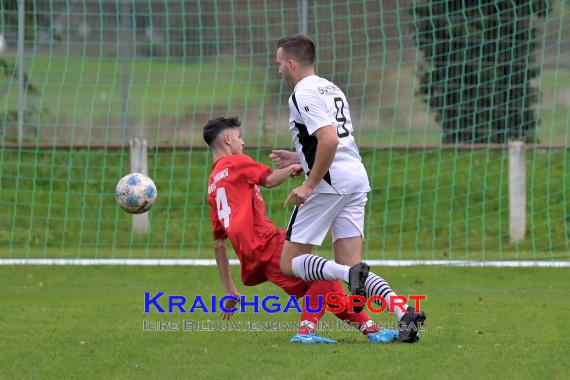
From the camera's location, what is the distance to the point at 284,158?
22.1 feet

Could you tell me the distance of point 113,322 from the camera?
26.2 feet

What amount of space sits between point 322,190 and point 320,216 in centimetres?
16

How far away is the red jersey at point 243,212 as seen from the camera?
680cm

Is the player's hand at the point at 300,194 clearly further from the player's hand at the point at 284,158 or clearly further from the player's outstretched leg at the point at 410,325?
the player's outstretched leg at the point at 410,325

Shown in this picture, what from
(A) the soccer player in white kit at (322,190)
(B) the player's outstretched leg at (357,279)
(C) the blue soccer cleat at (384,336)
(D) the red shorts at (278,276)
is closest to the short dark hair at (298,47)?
(A) the soccer player in white kit at (322,190)

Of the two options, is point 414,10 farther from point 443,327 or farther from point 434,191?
point 443,327

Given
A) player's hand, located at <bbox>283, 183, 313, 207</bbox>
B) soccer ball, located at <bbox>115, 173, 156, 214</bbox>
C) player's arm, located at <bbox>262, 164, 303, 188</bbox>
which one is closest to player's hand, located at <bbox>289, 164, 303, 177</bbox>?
player's arm, located at <bbox>262, 164, 303, 188</bbox>

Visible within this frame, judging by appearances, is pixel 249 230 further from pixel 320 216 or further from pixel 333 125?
pixel 333 125

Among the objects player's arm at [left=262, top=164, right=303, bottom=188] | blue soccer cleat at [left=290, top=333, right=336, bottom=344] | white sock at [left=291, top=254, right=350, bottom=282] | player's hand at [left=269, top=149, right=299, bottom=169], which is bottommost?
blue soccer cleat at [left=290, top=333, right=336, bottom=344]

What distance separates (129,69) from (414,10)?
4.14m

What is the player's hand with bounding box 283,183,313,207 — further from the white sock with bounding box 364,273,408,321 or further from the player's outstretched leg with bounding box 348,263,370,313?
the white sock with bounding box 364,273,408,321

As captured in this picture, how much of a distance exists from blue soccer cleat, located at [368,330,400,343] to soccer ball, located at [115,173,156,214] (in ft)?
6.08

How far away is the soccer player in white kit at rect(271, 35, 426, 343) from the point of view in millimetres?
6383

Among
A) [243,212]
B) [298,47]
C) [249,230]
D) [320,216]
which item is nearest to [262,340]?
[249,230]
